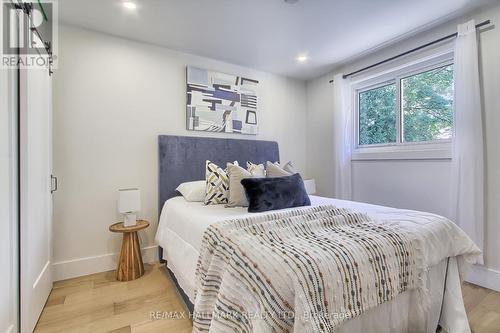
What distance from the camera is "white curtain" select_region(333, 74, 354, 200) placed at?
3.21 m

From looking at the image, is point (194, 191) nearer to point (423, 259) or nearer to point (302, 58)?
point (423, 259)

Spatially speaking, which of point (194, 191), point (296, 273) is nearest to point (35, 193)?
point (194, 191)

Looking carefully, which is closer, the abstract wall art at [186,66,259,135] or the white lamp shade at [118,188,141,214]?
the white lamp shade at [118,188,141,214]

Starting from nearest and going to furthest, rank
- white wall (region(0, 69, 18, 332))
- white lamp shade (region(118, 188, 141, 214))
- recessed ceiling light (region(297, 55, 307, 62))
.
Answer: white wall (region(0, 69, 18, 332))
white lamp shade (region(118, 188, 141, 214))
recessed ceiling light (region(297, 55, 307, 62))

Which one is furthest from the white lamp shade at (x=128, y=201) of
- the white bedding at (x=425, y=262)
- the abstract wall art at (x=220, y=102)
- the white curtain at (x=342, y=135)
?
the white curtain at (x=342, y=135)

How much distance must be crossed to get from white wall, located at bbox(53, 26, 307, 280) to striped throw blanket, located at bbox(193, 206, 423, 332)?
163 cm

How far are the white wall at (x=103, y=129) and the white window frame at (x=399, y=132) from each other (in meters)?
2.20

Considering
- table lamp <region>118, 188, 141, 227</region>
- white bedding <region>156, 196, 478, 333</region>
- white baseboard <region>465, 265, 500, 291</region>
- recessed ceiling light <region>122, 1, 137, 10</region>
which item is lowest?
white baseboard <region>465, 265, 500, 291</region>

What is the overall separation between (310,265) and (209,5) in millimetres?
2163

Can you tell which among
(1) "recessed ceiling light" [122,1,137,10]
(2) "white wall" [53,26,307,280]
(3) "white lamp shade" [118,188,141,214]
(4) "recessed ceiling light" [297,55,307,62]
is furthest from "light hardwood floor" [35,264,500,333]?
(4) "recessed ceiling light" [297,55,307,62]

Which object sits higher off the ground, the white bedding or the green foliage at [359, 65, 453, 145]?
the green foliage at [359, 65, 453, 145]

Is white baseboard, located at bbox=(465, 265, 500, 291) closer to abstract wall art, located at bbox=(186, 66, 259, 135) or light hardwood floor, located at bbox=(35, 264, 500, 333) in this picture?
light hardwood floor, located at bbox=(35, 264, 500, 333)

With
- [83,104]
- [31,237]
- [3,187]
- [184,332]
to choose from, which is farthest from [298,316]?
[83,104]

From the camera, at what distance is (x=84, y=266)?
2352 mm
